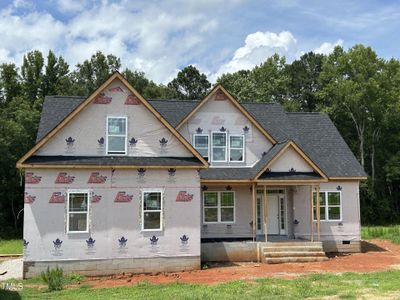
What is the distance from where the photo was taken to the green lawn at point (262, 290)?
1288cm

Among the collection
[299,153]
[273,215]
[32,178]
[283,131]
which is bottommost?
[273,215]

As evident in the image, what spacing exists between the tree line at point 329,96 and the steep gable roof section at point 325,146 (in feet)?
60.7

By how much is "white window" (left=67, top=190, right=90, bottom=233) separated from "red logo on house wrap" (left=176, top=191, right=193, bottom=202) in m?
3.67

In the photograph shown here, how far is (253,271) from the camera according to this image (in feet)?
60.0

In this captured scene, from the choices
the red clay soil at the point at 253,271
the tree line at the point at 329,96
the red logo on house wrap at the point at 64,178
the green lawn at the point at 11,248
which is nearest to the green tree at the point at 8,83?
Answer: the tree line at the point at 329,96

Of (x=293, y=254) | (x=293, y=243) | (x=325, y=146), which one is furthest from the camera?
(x=325, y=146)

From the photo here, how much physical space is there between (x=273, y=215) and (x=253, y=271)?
656cm

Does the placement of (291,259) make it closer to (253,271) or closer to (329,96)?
(253,271)

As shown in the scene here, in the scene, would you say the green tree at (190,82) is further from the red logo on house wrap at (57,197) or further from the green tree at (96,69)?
the red logo on house wrap at (57,197)

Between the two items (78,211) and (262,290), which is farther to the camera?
(78,211)

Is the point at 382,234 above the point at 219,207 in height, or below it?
below

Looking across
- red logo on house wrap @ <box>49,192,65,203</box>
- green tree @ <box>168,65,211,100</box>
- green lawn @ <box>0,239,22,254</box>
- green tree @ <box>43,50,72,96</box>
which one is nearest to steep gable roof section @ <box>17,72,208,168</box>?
red logo on house wrap @ <box>49,192,65,203</box>

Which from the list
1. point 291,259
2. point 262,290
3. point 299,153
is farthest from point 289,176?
point 262,290

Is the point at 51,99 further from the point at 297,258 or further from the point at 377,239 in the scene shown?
the point at 377,239
